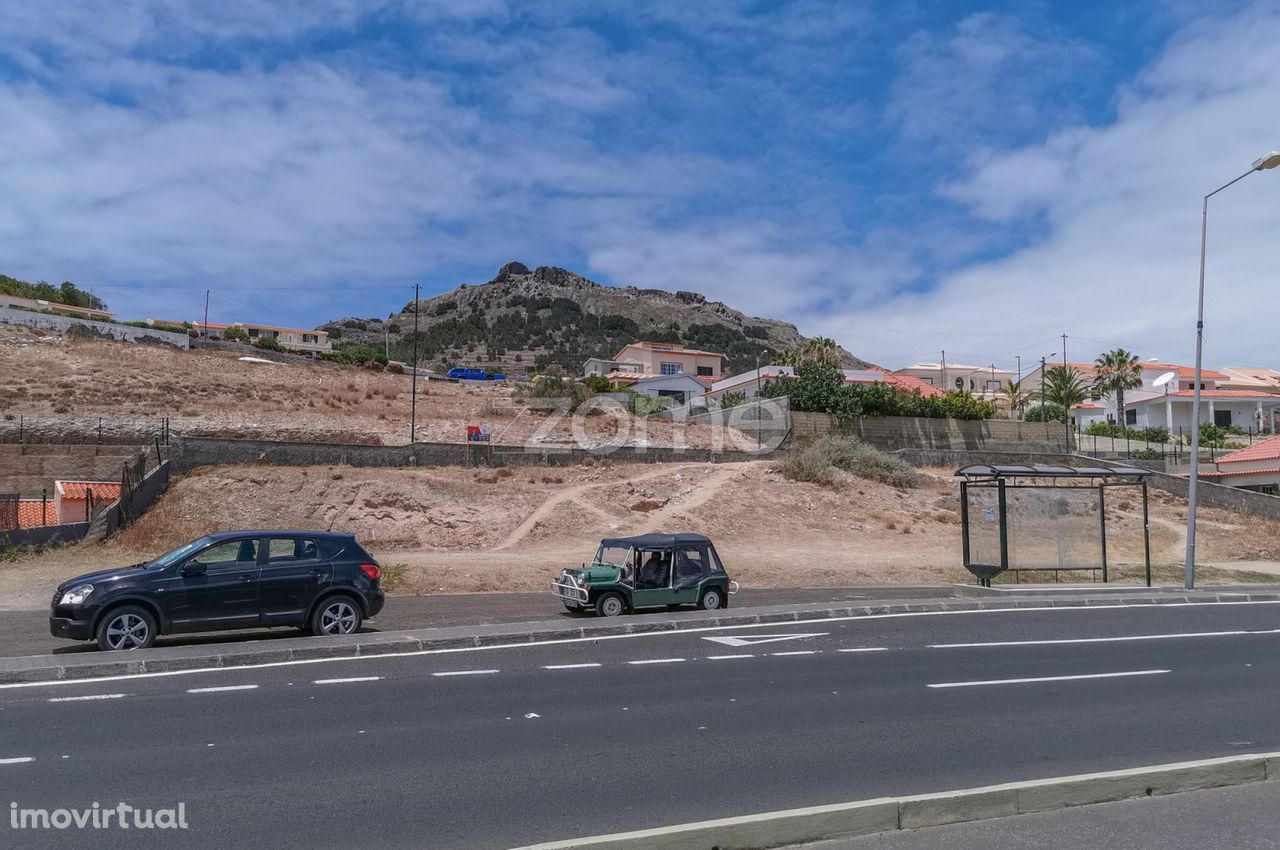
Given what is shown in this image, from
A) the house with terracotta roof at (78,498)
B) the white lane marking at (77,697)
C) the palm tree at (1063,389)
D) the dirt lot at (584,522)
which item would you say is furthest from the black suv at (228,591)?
the palm tree at (1063,389)

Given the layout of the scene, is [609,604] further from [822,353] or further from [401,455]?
A: [822,353]

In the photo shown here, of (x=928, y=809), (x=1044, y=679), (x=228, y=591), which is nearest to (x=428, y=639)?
(x=228, y=591)

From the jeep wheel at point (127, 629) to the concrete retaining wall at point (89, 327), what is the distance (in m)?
63.8

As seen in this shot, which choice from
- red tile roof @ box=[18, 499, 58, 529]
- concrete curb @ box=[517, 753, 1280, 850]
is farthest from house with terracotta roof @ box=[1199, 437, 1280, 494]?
red tile roof @ box=[18, 499, 58, 529]

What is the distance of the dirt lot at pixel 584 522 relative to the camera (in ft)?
84.9

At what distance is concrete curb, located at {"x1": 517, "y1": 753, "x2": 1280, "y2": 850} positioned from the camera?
5.18 m

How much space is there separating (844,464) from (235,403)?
33.2m

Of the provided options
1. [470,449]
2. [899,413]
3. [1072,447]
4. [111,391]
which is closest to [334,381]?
[111,391]

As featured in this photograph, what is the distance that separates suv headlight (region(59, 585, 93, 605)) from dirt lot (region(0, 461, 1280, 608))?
9697 millimetres

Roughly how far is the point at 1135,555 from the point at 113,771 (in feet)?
111

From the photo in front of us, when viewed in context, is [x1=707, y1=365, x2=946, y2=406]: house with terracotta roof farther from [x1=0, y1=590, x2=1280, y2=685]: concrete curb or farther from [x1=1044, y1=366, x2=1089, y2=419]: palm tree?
[x1=0, y1=590, x2=1280, y2=685]: concrete curb

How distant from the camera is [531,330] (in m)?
167

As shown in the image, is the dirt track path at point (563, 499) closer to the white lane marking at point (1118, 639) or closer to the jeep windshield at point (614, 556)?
the jeep windshield at point (614, 556)

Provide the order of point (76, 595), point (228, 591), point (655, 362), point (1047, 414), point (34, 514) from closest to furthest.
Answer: point (76, 595) → point (228, 591) → point (34, 514) → point (1047, 414) → point (655, 362)
